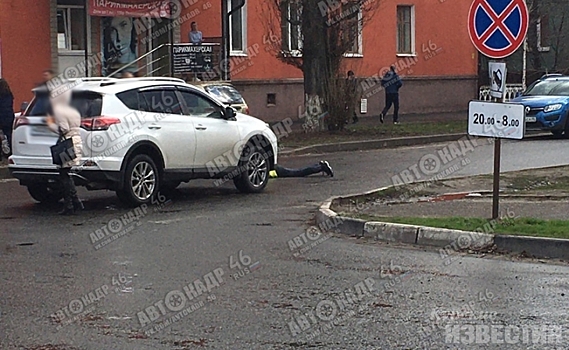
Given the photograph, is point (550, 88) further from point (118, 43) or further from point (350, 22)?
point (118, 43)

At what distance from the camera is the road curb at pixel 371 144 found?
2323cm

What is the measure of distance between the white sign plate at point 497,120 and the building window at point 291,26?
14381mm

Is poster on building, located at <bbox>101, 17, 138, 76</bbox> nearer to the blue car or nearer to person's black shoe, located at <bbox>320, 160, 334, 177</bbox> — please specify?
the blue car

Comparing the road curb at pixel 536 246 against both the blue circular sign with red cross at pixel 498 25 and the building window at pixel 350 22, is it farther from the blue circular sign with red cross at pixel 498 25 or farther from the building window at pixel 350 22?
the building window at pixel 350 22

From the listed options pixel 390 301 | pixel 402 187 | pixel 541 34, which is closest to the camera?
pixel 390 301

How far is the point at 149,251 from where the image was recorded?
10492mm

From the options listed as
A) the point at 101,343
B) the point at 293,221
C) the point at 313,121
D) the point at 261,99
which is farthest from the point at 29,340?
the point at 261,99

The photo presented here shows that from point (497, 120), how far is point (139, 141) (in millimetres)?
4933

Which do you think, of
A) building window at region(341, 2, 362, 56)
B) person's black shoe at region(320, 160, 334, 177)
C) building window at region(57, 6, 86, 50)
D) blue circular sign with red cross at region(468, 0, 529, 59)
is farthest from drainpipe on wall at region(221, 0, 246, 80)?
blue circular sign with red cross at region(468, 0, 529, 59)

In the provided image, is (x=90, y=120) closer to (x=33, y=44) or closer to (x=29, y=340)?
(x=29, y=340)

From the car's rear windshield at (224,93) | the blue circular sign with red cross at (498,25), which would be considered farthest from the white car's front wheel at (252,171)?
the car's rear windshield at (224,93)

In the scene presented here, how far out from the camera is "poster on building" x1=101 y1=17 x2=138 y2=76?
93.9 feet

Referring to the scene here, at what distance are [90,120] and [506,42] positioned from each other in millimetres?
5377

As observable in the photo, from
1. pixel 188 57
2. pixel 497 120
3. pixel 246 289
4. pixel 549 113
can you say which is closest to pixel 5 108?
pixel 188 57
